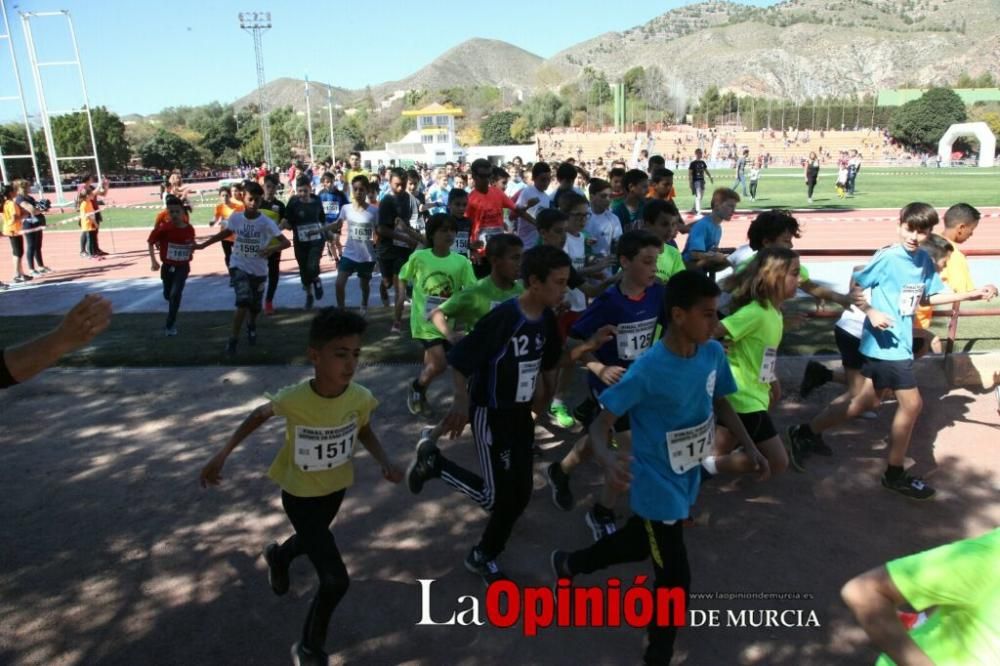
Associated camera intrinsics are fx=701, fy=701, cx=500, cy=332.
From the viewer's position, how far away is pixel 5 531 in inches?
178

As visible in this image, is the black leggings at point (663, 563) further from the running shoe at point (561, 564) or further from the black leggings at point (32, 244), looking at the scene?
the black leggings at point (32, 244)

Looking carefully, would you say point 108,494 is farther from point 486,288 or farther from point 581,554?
point 581,554

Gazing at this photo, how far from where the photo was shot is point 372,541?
4414 millimetres

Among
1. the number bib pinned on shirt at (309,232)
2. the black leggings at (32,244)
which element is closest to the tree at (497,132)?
the black leggings at (32,244)

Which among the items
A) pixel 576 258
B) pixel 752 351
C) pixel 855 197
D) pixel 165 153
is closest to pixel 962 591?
pixel 752 351

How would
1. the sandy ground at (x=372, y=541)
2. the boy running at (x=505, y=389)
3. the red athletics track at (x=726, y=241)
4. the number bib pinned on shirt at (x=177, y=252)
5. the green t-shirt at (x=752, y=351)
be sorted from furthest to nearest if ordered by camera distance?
the red athletics track at (x=726, y=241) < the number bib pinned on shirt at (x=177, y=252) < the green t-shirt at (x=752, y=351) < the boy running at (x=505, y=389) < the sandy ground at (x=372, y=541)

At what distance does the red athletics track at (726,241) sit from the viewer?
1507 cm

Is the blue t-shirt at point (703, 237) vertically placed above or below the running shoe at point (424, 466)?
above

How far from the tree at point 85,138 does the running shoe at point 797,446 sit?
79778 mm

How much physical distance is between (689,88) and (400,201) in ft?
675

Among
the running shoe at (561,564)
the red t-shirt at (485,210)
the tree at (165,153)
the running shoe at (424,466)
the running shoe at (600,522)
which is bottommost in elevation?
the running shoe at (600,522)

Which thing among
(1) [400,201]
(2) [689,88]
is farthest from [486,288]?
(2) [689,88]

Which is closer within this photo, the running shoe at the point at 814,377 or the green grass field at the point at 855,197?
the running shoe at the point at 814,377

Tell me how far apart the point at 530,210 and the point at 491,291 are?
6.03 metres
